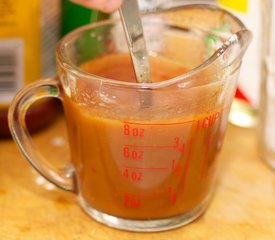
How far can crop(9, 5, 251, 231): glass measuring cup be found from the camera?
0.55 m

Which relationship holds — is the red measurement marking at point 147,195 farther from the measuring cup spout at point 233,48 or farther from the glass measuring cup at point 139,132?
the measuring cup spout at point 233,48

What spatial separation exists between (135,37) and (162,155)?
10cm

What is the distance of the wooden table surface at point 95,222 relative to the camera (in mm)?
604

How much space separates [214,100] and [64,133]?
0.82 feet

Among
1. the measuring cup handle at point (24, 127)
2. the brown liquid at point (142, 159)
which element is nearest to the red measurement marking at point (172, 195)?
the brown liquid at point (142, 159)

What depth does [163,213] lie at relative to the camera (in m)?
0.60

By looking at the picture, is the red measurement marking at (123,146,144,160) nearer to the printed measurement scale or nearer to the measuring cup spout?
the printed measurement scale

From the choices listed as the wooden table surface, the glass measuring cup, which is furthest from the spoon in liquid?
the wooden table surface

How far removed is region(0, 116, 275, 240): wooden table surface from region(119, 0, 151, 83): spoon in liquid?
0.14 metres

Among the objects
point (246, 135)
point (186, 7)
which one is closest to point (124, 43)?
A: point (186, 7)

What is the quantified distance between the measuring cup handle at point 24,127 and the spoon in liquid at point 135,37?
0.07 m

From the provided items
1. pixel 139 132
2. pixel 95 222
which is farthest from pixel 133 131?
pixel 95 222

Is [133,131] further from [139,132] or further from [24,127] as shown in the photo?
[24,127]

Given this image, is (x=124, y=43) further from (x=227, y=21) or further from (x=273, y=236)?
(x=273, y=236)
